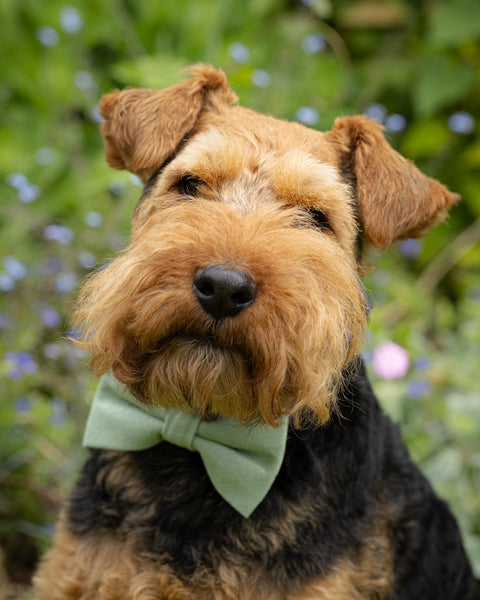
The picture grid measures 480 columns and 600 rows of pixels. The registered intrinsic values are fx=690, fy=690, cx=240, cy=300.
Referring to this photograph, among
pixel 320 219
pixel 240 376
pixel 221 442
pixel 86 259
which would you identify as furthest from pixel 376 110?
pixel 240 376

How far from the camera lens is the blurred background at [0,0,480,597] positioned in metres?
3.73

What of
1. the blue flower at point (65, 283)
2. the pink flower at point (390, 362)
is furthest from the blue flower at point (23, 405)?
the pink flower at point (390, 362)

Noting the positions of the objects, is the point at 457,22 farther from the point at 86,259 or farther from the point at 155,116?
the point at 155,116

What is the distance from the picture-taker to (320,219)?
238cm

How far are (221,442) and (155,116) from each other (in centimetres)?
116

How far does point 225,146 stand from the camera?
229 centimetres

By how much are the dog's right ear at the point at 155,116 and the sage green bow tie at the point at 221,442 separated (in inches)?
31.7

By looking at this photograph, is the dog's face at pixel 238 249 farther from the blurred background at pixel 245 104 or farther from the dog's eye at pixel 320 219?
the blurred background at pixel 245 104

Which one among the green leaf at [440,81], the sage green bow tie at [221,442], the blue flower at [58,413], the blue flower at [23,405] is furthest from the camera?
the green leaf at [440,81]

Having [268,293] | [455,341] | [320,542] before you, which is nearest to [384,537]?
[320,542]

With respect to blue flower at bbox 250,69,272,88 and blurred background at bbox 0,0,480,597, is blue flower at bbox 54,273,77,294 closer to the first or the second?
blurred background at bbox 0,0,480,597

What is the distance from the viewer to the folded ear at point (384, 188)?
2396 mm

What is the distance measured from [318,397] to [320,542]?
515mm

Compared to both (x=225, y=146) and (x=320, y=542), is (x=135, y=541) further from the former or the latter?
(x=225, y=146)
